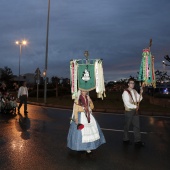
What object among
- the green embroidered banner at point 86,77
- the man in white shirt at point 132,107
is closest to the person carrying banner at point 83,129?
the green embroidered banner at point 86,77

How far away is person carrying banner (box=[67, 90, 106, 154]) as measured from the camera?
679 centimetres

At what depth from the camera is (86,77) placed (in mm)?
6996

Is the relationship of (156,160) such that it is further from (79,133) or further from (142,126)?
(142,126)

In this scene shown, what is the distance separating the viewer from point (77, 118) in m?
6.95

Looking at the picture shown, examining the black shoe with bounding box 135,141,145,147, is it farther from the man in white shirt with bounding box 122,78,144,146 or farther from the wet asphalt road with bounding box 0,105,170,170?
the wet asphalt road with bounding box 0,105,170,170

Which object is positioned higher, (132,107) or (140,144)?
(132,107)

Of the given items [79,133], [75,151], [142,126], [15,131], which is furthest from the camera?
[142,126]

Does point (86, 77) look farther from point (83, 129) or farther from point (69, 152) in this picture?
point (69, 152)

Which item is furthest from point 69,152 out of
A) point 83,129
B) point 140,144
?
point 140,144

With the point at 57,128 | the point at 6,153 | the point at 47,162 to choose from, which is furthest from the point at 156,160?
the point at 57,128

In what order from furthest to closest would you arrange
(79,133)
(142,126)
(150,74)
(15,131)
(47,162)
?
(142,126)
(15,131)
(150,74)
(79,133)
(47,162)

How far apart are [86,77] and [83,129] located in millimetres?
1214

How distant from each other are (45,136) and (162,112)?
8603 mm

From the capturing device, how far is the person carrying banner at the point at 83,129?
22.3ft
